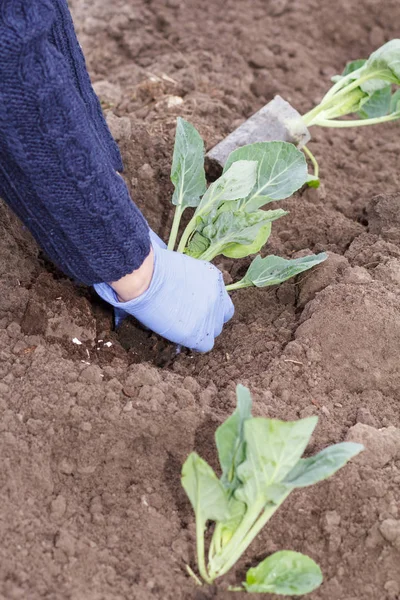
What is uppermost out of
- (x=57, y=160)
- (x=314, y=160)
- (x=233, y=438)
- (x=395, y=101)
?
(x=57, y=160)

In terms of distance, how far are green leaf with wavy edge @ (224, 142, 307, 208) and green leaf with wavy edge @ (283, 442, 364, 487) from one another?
89 cm

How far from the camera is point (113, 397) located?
1.69 metres

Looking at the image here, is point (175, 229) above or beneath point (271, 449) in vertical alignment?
beneath

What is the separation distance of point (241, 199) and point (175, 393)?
2.18 ft

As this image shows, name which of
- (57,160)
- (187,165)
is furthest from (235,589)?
(187,165)

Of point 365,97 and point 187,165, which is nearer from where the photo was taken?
point 187,165

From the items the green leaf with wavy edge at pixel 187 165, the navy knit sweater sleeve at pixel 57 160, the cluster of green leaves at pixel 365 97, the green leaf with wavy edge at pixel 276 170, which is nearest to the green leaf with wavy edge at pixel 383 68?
the cluster of green leaves at pixel 365 97

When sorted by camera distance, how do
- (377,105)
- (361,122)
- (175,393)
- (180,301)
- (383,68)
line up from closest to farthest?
1. (175,393)
2. (180,301)
3. (383,68)
4. (361,122)
5. (377,105)

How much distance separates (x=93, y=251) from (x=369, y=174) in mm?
1464

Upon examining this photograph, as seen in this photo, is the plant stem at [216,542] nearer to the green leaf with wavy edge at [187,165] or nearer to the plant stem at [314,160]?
the green leaf with wavy edge at [187,165]

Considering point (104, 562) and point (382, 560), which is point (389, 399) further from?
point (104, 562)

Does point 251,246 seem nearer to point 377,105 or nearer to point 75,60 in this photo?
point 75,60

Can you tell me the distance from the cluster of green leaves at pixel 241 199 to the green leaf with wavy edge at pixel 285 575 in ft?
2.77

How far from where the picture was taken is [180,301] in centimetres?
195
